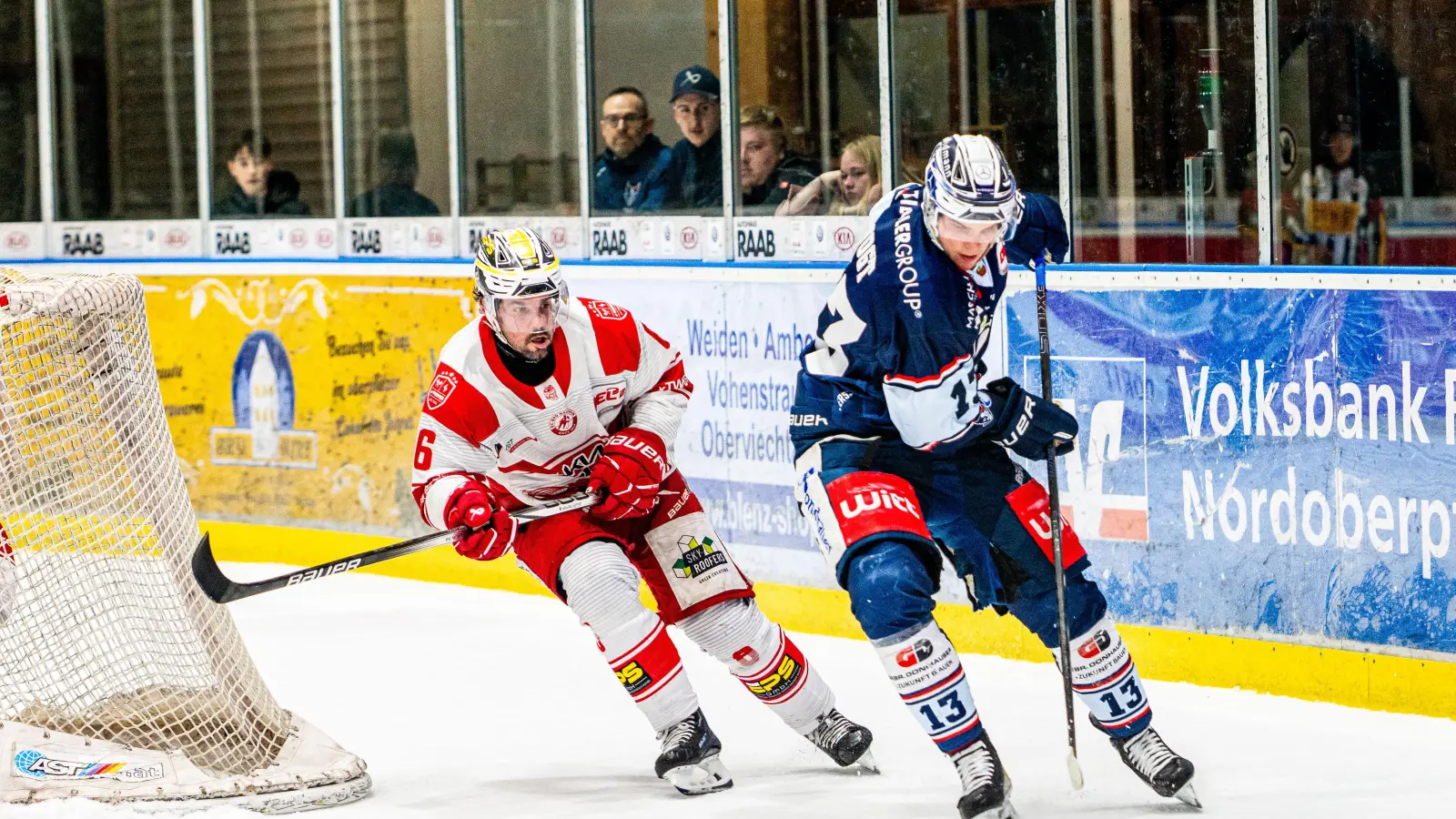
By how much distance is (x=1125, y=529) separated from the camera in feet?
18.3

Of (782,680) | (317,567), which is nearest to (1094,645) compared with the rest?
(782,680)

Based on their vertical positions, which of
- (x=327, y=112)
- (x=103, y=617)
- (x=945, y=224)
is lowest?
(x=103, y=617)

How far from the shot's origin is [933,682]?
395 centimetres

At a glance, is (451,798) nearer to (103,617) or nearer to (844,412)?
(103,617)

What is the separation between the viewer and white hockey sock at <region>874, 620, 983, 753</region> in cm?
395

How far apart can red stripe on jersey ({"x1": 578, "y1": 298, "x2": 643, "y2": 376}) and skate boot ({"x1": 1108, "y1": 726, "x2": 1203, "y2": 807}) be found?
1.34 m

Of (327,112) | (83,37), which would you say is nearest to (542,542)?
(327,112)

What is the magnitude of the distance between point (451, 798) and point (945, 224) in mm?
1691

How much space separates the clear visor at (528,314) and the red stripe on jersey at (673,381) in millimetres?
355

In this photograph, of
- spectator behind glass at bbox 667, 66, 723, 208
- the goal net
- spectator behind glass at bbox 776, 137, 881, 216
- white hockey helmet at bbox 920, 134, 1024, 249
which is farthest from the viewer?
spectator behind glass at bbox 667, 66, 723, 208

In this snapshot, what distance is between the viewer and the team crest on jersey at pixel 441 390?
453 cm

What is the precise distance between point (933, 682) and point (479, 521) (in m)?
1.02

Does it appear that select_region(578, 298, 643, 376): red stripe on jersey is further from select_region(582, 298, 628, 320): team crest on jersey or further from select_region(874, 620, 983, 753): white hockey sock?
select_region(874, 620, 983, 753): white hockey sock

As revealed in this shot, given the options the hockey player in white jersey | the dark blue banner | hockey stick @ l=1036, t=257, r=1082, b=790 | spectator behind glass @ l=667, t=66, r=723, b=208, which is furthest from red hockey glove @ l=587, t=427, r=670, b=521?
spectator behind glass @ l=667, t=66, r=723, b=208
